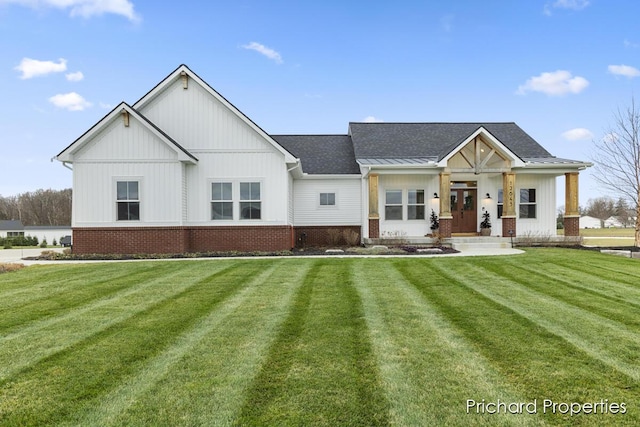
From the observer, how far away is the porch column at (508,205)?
1758cm

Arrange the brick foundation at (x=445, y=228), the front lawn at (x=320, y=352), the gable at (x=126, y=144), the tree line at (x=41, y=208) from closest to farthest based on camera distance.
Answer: the front lawn at (x=320, y=352)
the gable at (x=126, y=144)
the brick foundation at (x=445, y=228)
the tree line at (x=41, y=208)

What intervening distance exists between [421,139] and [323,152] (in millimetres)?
5541

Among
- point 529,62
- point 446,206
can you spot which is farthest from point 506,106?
point 446,206

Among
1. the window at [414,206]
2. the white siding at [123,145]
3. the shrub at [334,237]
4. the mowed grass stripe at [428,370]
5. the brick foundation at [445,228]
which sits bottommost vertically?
the mowed grass stripe at [428,370]

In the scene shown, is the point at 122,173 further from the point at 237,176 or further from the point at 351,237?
the point at 351,237

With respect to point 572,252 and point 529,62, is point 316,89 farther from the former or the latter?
point 572,252

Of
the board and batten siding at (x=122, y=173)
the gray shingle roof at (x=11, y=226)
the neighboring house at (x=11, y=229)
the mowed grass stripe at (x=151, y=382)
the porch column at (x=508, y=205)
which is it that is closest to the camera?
the mowed grass stripe at (x=151, y=382)

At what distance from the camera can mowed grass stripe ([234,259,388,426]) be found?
302 cm

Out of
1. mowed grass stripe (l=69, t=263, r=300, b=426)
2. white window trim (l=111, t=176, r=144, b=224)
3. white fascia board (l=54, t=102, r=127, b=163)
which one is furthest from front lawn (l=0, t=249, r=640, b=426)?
white fascia board (l=54, t=102, r=127, b=163)

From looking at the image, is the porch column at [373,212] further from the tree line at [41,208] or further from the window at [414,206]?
the tree line at [41,208]

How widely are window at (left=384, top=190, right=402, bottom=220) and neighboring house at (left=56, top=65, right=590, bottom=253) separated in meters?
0.05

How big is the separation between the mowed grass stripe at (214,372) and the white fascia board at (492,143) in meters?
12.8

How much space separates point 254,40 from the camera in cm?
2205

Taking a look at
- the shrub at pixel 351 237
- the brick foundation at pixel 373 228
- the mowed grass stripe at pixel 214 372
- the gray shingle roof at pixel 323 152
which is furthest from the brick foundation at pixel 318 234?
the mowed grass stripe at pixel 214 372
